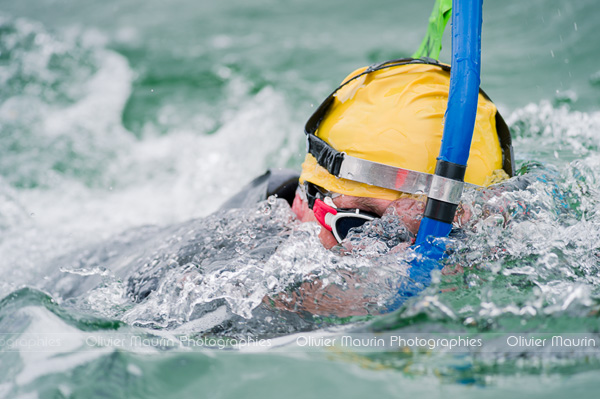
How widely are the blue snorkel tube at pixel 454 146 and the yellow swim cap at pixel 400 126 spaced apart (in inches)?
6.0

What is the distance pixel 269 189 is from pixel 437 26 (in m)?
1.22

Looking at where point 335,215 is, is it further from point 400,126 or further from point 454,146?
point 454,146

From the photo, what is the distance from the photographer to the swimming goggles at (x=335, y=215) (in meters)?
2.18

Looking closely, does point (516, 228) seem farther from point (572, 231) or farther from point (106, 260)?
point (106, 260)

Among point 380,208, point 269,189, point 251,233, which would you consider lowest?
point 251,233

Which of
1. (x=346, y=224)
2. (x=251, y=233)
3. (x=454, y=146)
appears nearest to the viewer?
(x=454, y=146)

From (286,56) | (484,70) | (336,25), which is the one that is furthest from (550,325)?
(336,25)

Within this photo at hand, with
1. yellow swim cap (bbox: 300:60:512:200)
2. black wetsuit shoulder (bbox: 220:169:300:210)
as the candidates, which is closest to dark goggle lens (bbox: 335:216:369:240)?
yellow swim cap (bbox: 300:60:512:200)

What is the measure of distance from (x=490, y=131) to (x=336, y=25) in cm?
576

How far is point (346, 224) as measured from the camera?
7.28 ft

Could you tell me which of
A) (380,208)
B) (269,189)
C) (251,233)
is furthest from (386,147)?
(269,189)

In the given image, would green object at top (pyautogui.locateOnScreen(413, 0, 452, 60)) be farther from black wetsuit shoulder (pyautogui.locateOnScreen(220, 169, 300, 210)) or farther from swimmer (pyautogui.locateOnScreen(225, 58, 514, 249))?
black wetsuit shoulder (pyautogui.locateOnScreen(220, 169, 300, 210))

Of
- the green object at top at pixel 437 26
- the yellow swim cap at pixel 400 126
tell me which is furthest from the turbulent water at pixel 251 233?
the green object at top at pixel 437 26

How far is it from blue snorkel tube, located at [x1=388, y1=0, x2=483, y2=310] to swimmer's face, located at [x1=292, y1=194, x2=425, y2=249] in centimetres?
12
